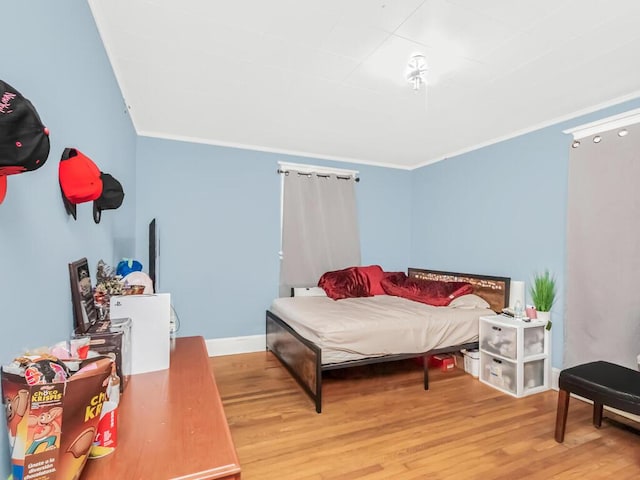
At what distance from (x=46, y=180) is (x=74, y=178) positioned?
0.50 feet

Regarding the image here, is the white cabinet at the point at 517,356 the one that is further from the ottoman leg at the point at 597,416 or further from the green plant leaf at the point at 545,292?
the ottoman leg at the point at 597,416

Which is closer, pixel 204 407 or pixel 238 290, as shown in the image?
pixel 204 407

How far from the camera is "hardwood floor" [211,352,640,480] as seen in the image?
6.48 feet

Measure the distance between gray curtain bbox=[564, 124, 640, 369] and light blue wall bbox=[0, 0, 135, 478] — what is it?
11.7 ft

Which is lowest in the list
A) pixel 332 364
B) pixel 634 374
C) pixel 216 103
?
pixel 332 364

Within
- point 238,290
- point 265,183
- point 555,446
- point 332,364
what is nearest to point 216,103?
point 265,183

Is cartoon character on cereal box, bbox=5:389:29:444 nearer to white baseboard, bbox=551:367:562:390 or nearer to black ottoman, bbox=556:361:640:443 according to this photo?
black ottoman, bbox=556:361:640:443

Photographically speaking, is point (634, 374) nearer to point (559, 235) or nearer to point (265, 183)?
point (559, 235)

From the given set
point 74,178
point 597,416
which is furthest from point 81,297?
point 597,416

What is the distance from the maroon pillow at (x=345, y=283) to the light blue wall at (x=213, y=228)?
2.12 ft

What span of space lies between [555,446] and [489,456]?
493 millimetres

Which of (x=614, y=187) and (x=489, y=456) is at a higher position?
(x=614, y=187)

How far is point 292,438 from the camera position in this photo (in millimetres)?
2270

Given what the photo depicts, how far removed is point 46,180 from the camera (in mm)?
1110
